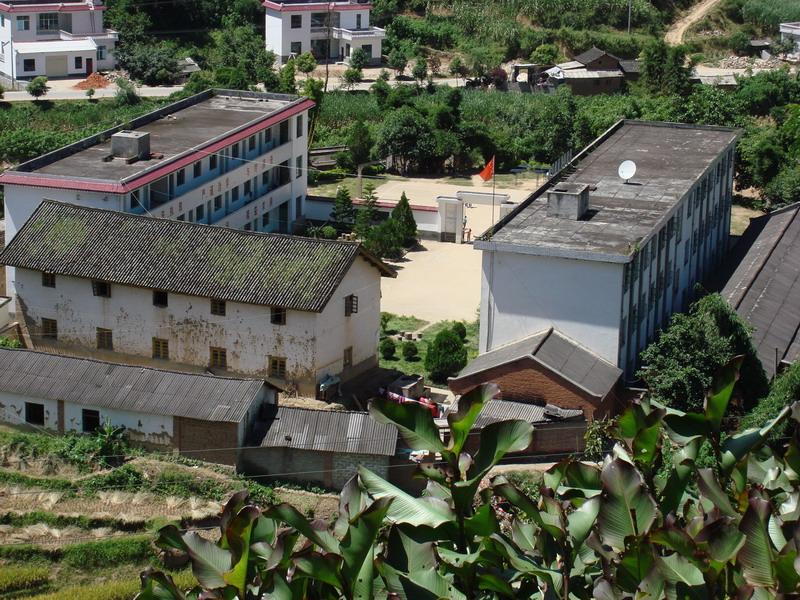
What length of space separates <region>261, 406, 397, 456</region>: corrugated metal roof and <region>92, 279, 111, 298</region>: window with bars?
5.32 m

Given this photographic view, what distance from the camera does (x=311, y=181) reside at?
46719 mm

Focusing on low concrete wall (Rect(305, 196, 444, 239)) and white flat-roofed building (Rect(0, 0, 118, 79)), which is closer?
low concrete wall (Rect(305, 196, 444, 239))

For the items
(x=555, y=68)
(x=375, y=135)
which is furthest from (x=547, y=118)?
(x=555, y=68)

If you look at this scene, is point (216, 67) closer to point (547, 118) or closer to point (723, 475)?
point (547, 118)

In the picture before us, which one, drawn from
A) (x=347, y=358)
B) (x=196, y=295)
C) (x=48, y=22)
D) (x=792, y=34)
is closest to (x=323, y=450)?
(x=347, y=358)

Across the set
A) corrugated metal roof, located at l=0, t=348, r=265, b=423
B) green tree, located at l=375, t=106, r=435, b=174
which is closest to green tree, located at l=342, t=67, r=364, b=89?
green tree, located at l=375, t=106, r=435, b=174

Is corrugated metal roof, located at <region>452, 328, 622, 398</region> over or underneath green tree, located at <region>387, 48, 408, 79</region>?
underneath

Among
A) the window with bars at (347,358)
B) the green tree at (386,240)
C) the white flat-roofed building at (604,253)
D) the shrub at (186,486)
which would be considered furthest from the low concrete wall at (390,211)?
the shrub at (186,486)

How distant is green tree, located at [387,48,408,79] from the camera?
200 ft

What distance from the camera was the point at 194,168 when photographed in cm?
3572

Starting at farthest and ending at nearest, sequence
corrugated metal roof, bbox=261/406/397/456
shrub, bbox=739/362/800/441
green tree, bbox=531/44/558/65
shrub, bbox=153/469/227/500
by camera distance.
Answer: green tree, bbox=531/44/558/65 < shrub, bbox=739/362/800/441 < corrugated metal roof, bbox=261/406/397/456 < shrub, bbox=153/469/227/500

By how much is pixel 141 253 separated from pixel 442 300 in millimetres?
9094

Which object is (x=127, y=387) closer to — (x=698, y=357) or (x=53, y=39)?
(x=698, y=357)

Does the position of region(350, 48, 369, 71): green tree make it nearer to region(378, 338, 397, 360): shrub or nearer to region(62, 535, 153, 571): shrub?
region(378, 338, 397, 360): shrub
